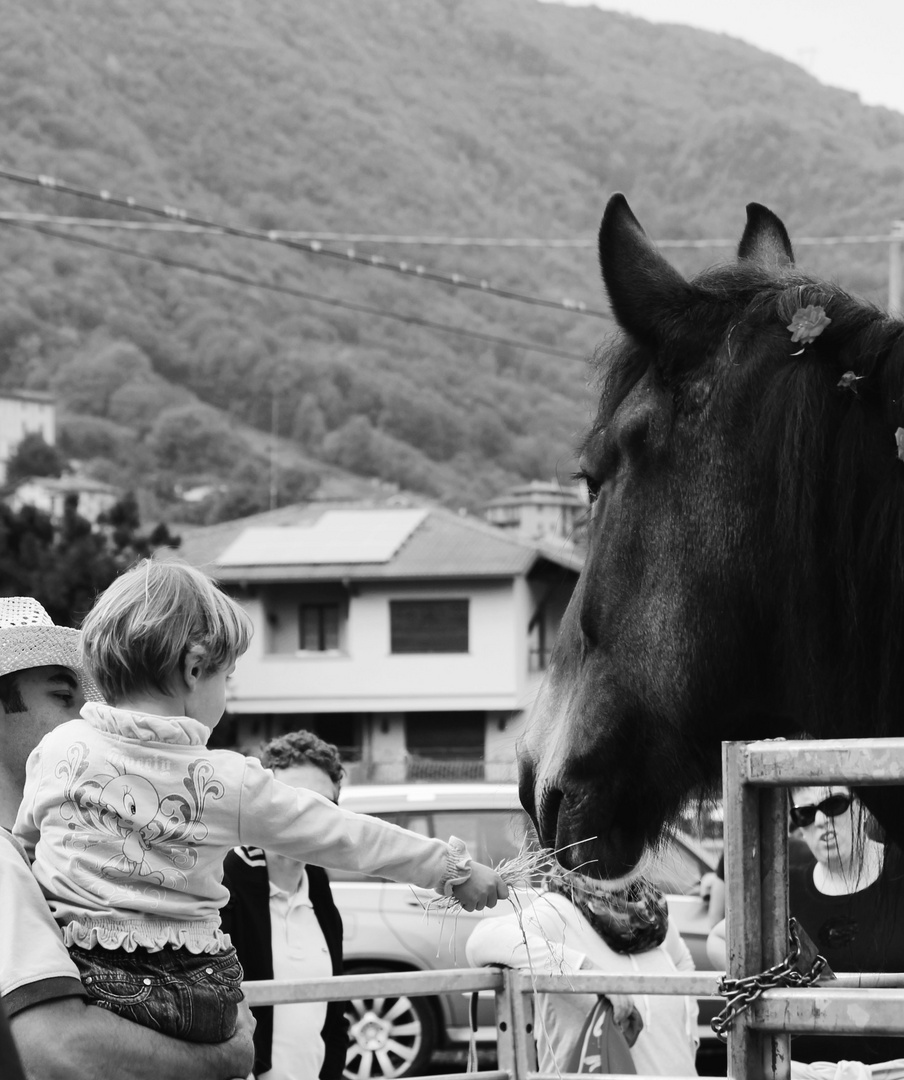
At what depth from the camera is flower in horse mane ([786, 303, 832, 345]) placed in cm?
190

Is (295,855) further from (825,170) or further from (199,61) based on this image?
(199,61)

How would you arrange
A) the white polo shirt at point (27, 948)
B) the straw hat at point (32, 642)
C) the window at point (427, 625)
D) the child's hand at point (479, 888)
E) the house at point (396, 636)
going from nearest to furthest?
1. the white polo shirt at point (27, 948)
2. the child's hand at point (479, 888)
3. the straw hat at point (32, 642)
4. the house at point (396, 636)
5. the window at point (427, 625)

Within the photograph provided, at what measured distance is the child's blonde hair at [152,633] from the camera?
225 cm

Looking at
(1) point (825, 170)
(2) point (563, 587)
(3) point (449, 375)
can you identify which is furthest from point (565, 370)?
Result: (2) point (563, 587)

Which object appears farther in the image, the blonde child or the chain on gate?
the blonde child

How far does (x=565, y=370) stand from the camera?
98.6 m

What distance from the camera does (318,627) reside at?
4284cm

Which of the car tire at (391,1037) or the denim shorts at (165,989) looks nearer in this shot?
the denim shorts at (165,989)

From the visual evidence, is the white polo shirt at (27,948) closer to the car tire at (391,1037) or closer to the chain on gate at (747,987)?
the chain on gate at (747,987)

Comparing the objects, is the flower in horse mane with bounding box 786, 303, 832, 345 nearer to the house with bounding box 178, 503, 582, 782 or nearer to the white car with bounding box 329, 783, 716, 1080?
the white car with bounding box 329, 783, 716, 1080

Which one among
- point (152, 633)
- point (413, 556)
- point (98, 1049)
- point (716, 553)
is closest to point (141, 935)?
point (98, 1049)

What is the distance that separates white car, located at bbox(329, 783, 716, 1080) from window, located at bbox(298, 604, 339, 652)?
3379cm

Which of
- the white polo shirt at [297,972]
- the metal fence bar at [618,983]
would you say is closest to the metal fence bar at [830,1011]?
the metal fence bar at [618,983]

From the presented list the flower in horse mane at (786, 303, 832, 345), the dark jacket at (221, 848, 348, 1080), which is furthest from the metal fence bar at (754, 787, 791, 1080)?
the dark jacket at (221, 848, 348, 1080)
